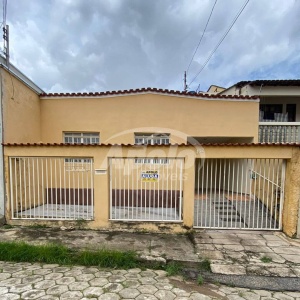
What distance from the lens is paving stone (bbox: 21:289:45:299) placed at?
3139 millimetres

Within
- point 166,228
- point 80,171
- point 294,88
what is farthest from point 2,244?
point 294,88

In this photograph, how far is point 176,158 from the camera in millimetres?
5633

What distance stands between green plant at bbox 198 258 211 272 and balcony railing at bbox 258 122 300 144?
6.82 meters

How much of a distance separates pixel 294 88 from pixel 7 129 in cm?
1238

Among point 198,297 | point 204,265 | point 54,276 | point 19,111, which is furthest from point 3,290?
point 19,111

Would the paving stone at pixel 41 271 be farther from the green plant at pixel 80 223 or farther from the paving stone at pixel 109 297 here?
the green plant at pixel 80 223

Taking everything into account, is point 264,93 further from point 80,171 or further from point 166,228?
point 80,171

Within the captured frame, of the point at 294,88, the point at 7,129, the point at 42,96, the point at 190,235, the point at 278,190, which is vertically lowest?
the point at 190,235

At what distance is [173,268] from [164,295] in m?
0.85

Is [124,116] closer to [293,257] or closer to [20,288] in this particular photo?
[20,288]

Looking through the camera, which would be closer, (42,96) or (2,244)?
(2,244)

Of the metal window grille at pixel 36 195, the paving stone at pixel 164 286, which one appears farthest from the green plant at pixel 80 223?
the paving stone at pixel 164 286

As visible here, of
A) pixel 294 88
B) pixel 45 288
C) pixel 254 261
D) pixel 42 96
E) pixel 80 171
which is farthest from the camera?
pixel 294 88

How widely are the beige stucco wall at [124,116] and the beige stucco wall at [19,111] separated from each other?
602 mm
